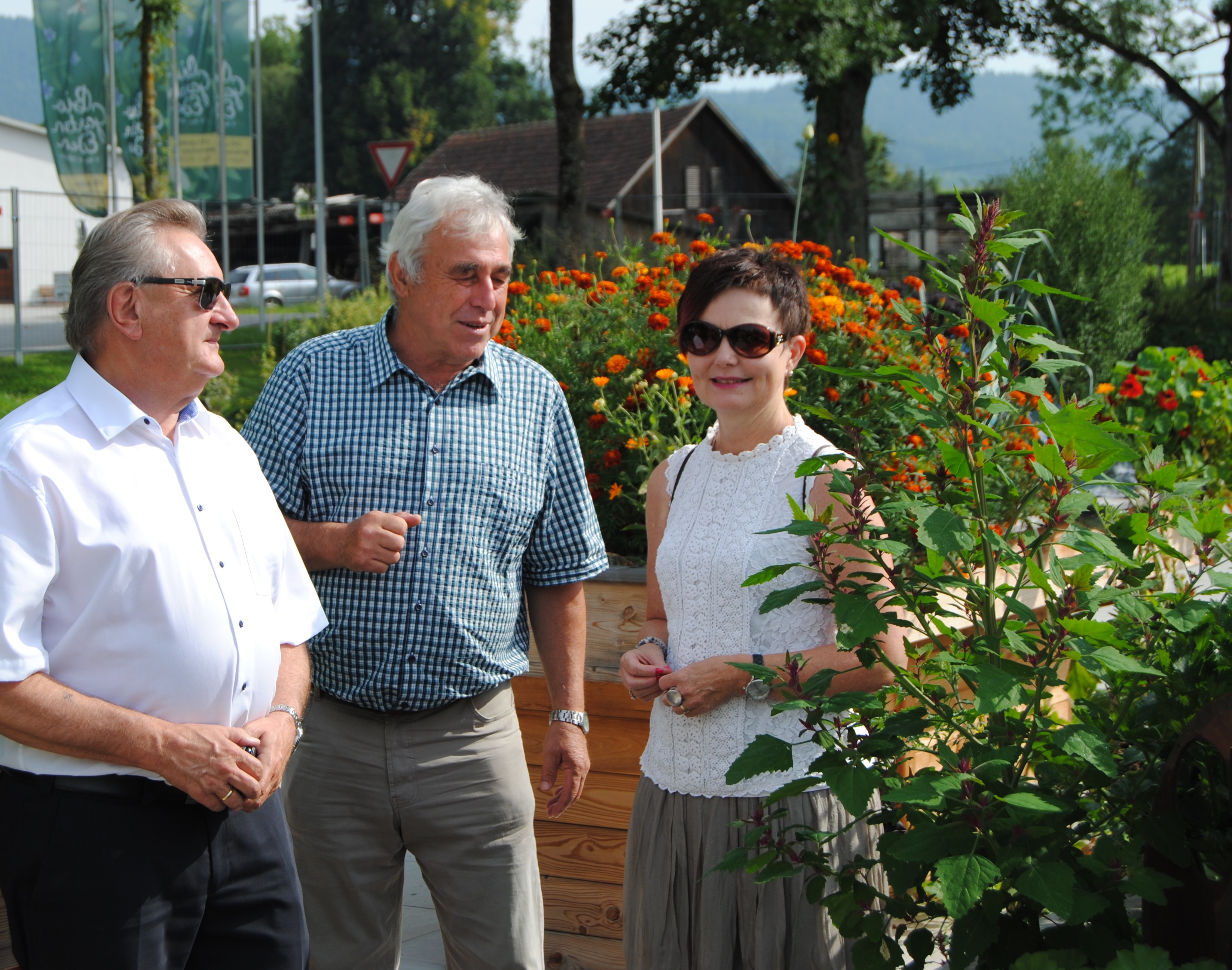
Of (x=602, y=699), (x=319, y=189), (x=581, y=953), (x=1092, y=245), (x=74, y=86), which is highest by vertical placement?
(x=74, y=86)

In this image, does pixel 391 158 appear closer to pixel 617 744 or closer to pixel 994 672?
pixel 617 744

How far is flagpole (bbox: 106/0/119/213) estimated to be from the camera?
14.1 metres

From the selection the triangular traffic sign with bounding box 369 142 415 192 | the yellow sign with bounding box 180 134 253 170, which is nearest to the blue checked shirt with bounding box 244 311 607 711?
the triangular traffic sign with bounding box 369 142 415 192

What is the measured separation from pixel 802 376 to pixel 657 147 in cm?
1187

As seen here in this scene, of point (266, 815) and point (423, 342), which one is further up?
point (423, 342)

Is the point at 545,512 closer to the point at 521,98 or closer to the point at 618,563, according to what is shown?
the point at 618,563

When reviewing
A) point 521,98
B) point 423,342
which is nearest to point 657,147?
point 423,342

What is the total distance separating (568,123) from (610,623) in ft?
41.0

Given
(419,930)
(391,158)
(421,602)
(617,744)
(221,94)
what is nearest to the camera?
(421,602)

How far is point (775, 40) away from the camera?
54.0 ft

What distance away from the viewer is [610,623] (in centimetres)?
325

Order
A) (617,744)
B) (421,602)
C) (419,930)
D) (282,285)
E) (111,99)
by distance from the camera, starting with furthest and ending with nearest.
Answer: (282,285), (111,99), (419,930), (617,744), (421,602)

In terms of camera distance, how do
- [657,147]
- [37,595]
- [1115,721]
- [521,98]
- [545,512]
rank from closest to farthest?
[1115,721] → [37,595] → [545,512] → [657,147] → [521,98]

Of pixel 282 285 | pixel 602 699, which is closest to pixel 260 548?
pixel 602 699
